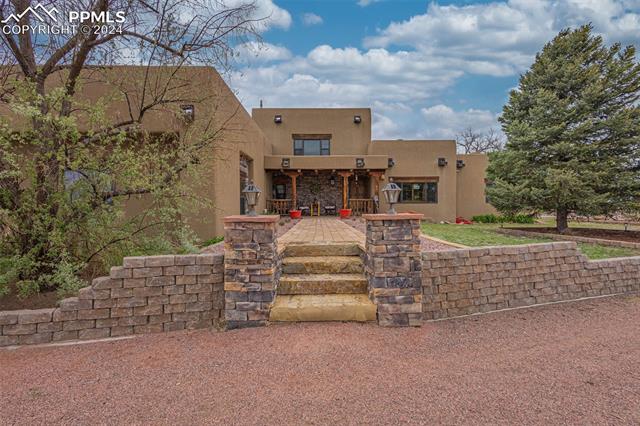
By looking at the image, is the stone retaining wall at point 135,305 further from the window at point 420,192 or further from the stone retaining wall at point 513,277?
the window at point 420,192

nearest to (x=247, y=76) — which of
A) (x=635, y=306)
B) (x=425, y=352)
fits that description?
(x=425, y=352)

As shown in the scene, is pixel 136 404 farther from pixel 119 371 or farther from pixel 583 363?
pixel 583 363

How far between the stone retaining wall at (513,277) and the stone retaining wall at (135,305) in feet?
9.18

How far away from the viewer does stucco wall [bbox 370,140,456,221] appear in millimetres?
15688

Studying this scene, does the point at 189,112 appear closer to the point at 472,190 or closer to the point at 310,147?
the point at 310,147

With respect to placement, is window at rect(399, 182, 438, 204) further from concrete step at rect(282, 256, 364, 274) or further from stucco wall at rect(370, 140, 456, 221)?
concrete step at rect(282, 256, 364, 274)

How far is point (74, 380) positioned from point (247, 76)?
201 inches

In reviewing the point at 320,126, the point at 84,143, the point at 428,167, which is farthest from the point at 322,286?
the point at 320,126

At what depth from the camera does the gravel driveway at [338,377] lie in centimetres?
221

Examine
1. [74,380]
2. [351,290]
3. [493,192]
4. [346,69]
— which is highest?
[346,69]

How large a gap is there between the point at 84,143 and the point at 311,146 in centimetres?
1353

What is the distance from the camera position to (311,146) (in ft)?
56.9

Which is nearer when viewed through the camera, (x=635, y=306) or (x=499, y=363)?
(x=499, y=363)

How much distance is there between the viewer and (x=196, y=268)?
375cm
